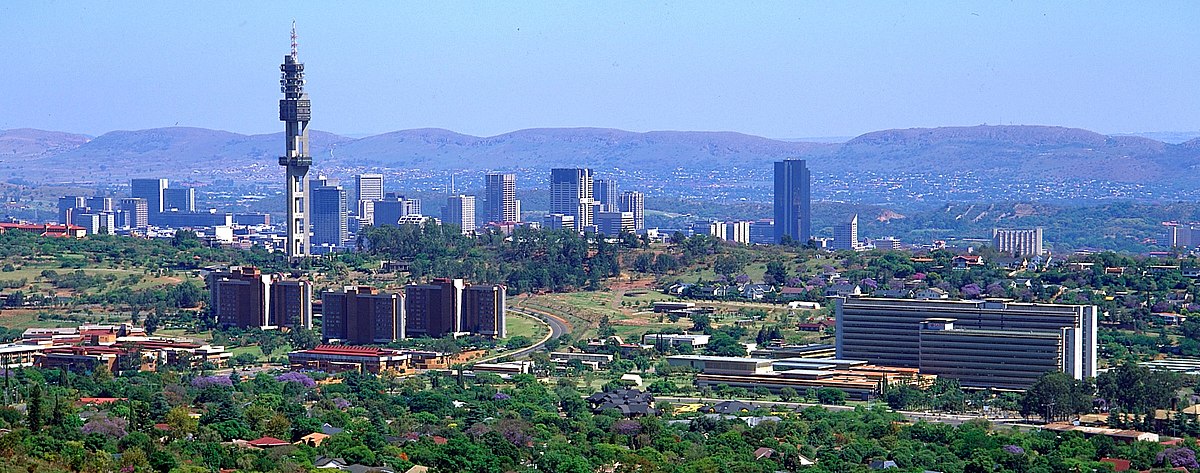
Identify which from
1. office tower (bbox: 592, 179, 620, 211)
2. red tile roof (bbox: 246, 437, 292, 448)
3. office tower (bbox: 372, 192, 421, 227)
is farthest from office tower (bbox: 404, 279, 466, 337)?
office tower (bbox: 592, 179, 620, 211)

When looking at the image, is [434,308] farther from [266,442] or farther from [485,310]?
[266,442]

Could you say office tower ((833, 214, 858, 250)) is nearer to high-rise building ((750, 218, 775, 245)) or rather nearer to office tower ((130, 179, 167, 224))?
high-rise building ((750, 218, 775, 245))

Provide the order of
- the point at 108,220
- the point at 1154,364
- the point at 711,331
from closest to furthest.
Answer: the point at 1154,364
the point at 711,331
the point at 108,220

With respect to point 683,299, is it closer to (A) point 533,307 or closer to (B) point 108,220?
(A) point 533,307

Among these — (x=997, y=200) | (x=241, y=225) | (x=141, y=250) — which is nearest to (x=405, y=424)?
(x=141, y=250)

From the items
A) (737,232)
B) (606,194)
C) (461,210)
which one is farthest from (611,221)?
(606,194)

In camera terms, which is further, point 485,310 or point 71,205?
point 71,205
